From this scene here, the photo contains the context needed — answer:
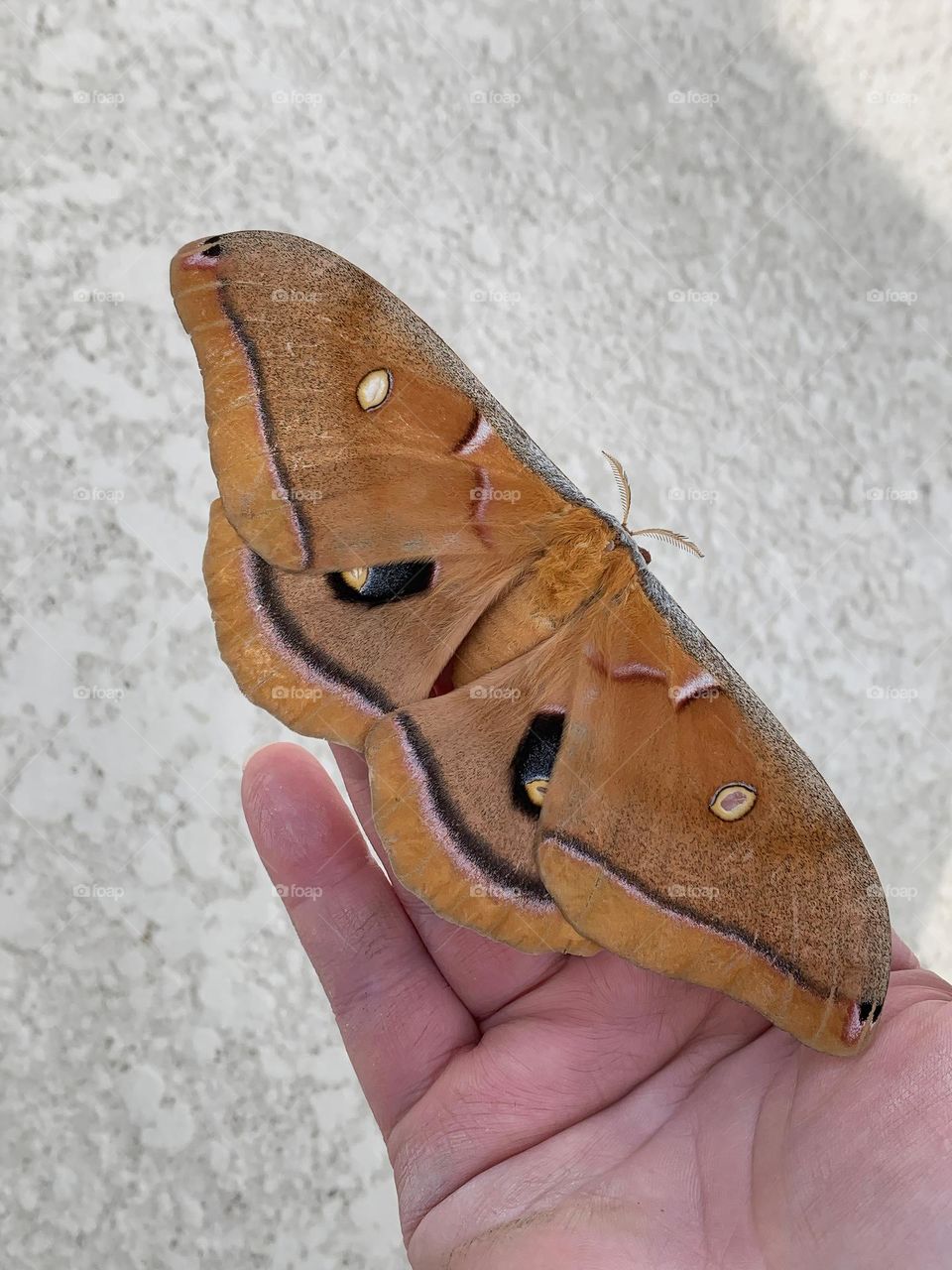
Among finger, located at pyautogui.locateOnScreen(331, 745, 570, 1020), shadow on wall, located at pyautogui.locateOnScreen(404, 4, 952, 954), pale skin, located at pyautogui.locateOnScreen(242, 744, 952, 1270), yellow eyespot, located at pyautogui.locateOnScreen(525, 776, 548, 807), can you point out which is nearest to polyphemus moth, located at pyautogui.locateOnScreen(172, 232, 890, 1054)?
yellow eyespot, located at pyautogui.locateOnScreen(525, 776, 548, 807)

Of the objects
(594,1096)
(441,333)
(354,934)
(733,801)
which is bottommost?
(354,934)

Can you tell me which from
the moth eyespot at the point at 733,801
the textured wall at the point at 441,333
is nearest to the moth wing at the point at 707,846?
the moth eyespot at the point at 733,801

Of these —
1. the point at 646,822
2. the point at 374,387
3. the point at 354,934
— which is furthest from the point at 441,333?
the point at 646,822

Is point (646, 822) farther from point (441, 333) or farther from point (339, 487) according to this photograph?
point (441, 333)

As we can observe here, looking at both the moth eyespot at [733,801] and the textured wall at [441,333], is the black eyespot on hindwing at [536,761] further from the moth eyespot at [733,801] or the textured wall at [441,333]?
the textured wall at [441,333]

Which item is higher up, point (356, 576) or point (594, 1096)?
point (356, 576)

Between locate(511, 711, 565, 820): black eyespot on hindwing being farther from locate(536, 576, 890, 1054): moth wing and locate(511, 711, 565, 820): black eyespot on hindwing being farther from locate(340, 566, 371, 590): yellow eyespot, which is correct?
locate(340, 566, 371, 590): yellow eyespot

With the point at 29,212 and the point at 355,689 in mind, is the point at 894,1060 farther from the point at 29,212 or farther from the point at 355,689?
the point at 29,212

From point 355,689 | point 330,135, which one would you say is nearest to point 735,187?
point 330,135
